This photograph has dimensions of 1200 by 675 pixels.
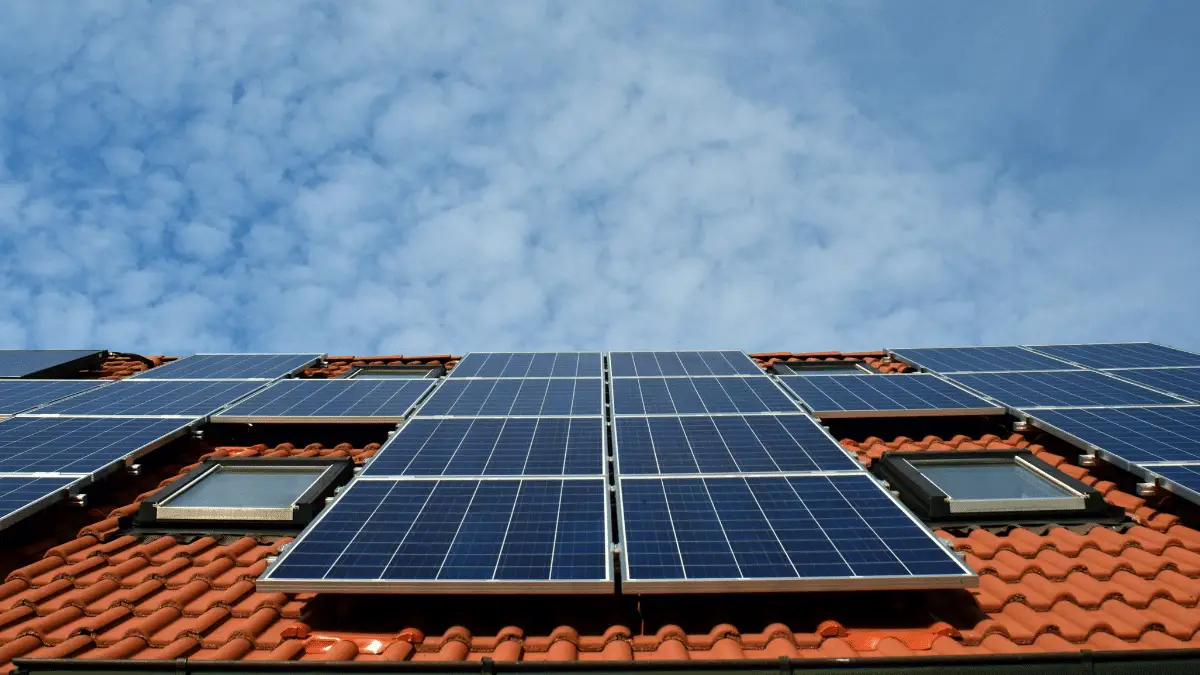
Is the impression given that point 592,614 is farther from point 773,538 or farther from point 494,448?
point 494,448

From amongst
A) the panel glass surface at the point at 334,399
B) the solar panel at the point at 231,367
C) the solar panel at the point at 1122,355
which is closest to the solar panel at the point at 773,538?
the panel glass surface at the point at 334,399

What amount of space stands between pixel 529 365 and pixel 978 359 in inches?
353

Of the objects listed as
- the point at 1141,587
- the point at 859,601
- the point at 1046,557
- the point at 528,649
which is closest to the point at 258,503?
the point at 528,649

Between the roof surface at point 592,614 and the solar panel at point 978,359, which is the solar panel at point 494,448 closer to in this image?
the roof surface at point 592,614

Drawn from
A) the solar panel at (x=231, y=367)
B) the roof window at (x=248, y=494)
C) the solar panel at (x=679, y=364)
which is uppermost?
the solar panel at (x=231, y=367)

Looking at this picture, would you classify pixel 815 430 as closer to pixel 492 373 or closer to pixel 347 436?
pixel 492 373

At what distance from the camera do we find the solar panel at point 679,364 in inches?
462

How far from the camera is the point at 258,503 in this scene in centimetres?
748

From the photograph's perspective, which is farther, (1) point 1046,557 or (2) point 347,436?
(2) point 347,436

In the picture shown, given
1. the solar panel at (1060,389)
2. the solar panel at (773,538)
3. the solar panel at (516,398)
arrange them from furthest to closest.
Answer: the solar panel at (1060,389), the solar panel at (516,398), the solar panel at (773,538)

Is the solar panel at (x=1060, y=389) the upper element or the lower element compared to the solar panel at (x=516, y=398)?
lower

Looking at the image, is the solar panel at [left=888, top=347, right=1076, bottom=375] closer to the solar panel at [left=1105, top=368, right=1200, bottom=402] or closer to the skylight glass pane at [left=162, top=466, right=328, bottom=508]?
the solar panel at [left=1105, top=368, right=1200, bottom=402]

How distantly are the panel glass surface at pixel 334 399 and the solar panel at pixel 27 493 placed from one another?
235cm

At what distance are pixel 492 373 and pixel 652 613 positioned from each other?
6.97 m
